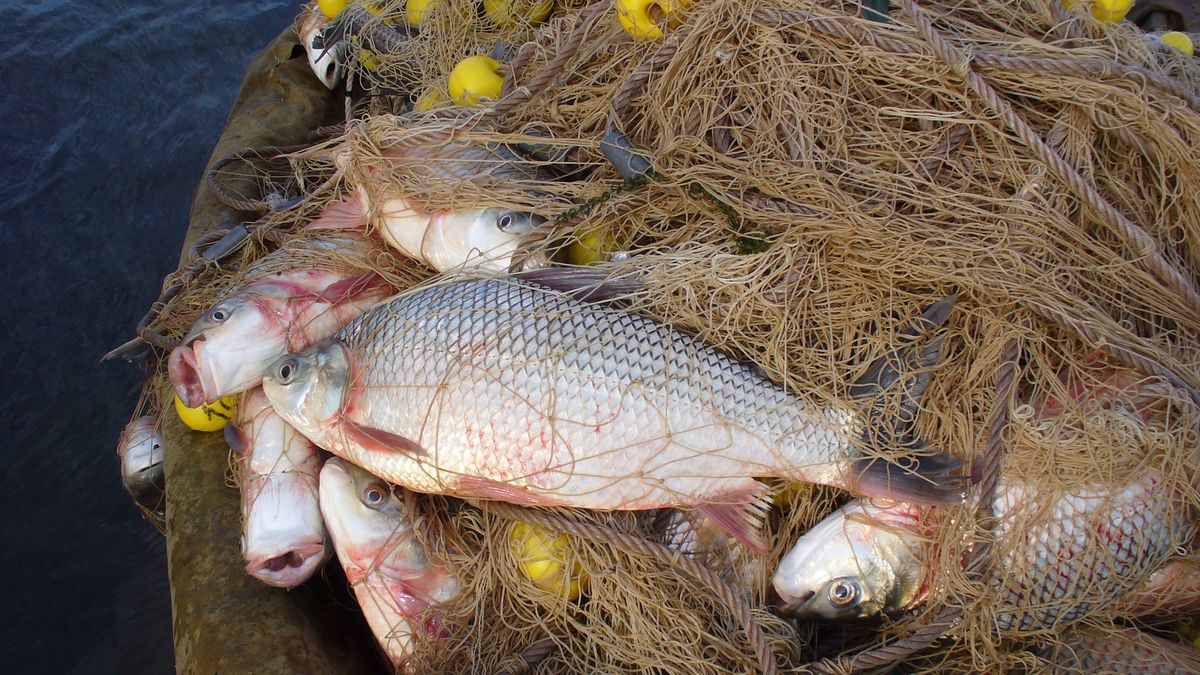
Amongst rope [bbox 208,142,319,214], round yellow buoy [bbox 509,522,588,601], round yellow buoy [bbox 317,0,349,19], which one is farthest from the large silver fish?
round yellow buoy [bbox 317,0,349,19]

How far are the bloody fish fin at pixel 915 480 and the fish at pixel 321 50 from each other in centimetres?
338

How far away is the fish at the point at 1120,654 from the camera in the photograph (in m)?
2.10

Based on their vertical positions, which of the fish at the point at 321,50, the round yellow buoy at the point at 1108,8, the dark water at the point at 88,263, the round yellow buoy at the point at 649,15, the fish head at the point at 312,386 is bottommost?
the dark water at the point at 88,263

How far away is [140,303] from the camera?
5371 millimetres

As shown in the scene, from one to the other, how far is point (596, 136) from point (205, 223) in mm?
2101

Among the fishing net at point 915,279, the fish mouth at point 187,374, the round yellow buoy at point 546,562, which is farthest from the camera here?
the fish mouth at point 187,374

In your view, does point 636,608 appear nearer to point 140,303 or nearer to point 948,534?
point 948,534

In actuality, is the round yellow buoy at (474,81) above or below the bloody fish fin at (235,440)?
above

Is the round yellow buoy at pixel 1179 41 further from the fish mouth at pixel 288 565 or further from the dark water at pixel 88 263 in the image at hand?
the dark water at pixel 88 263

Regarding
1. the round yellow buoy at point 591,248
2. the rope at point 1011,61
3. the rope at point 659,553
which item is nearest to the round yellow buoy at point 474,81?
the round yellow buoy at point 591,248

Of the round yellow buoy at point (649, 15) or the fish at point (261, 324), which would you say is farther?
the round yellow buoy at point (649, 15)

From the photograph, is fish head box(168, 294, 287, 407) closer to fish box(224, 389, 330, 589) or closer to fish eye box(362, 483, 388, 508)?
fish box(224, 389, 330, 589)

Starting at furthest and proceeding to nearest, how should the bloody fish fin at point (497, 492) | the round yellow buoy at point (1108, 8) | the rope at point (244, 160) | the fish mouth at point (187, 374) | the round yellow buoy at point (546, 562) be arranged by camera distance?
1. the rope at point (244, 160)
2. the round yellow buoy at point (1108, 8)
3. the fish mouth at point (187, 374)
4. the round yellow buoy at point (546, 562)
5. the bloody fish fin at point (497, 492)

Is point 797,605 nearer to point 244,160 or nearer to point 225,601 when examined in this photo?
point 225,601
